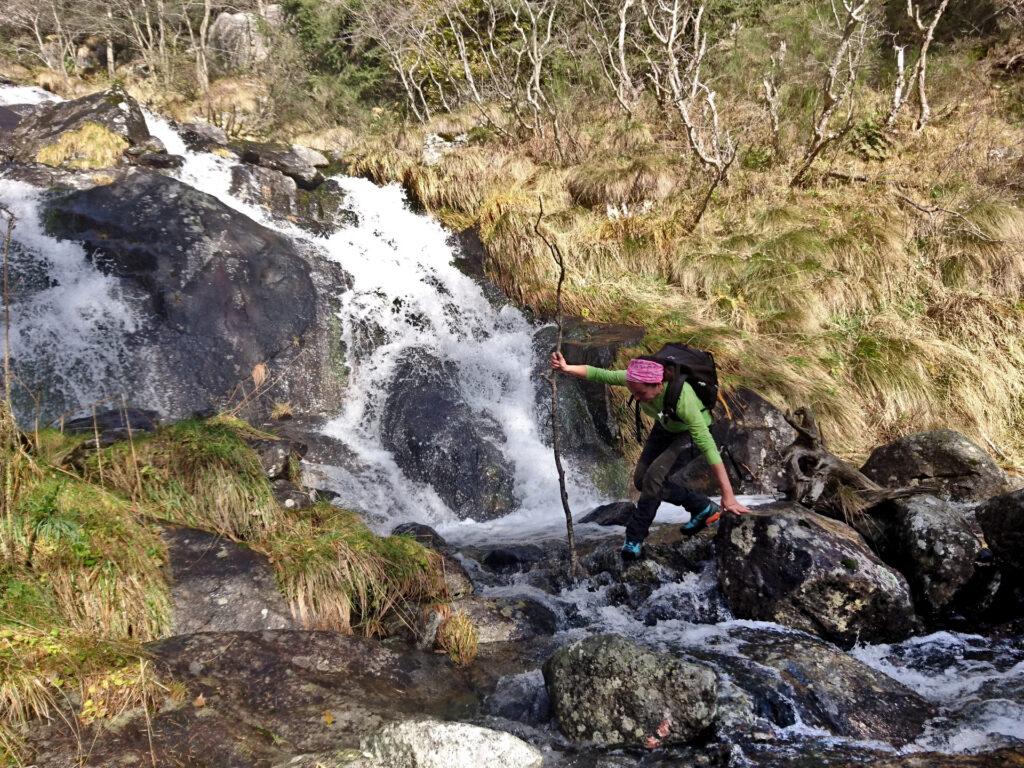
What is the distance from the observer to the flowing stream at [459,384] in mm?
3553

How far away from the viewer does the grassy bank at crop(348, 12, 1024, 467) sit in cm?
757

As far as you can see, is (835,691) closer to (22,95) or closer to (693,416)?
(693,416)

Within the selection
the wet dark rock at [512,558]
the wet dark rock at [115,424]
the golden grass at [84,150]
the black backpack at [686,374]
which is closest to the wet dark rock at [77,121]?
the golden grass at [84,150]

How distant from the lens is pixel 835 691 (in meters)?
3.24

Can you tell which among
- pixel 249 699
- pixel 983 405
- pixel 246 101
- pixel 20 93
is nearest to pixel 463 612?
pixel 249 699

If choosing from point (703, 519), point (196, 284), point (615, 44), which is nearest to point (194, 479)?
point (703, 519)

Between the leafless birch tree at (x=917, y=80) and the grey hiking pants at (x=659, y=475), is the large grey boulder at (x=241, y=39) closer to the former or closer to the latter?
the leafless birch tree at (x=917, y=80)

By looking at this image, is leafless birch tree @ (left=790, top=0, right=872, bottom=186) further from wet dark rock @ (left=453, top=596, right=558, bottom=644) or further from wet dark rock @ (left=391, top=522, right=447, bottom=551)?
wet dark rock @ (left=453, top=596, right=558, bottom=644)

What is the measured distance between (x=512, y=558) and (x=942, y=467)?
4.08 metres

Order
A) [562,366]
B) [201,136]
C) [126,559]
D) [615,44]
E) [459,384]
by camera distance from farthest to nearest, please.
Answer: [615,44] < [201,136] < [459,384] < [562,366] < [126,559]

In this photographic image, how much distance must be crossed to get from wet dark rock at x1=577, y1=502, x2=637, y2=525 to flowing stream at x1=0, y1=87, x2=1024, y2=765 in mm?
310

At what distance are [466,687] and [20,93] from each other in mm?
18027

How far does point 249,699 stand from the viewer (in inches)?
116

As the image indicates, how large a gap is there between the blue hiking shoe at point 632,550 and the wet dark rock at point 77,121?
1139 centimetres
